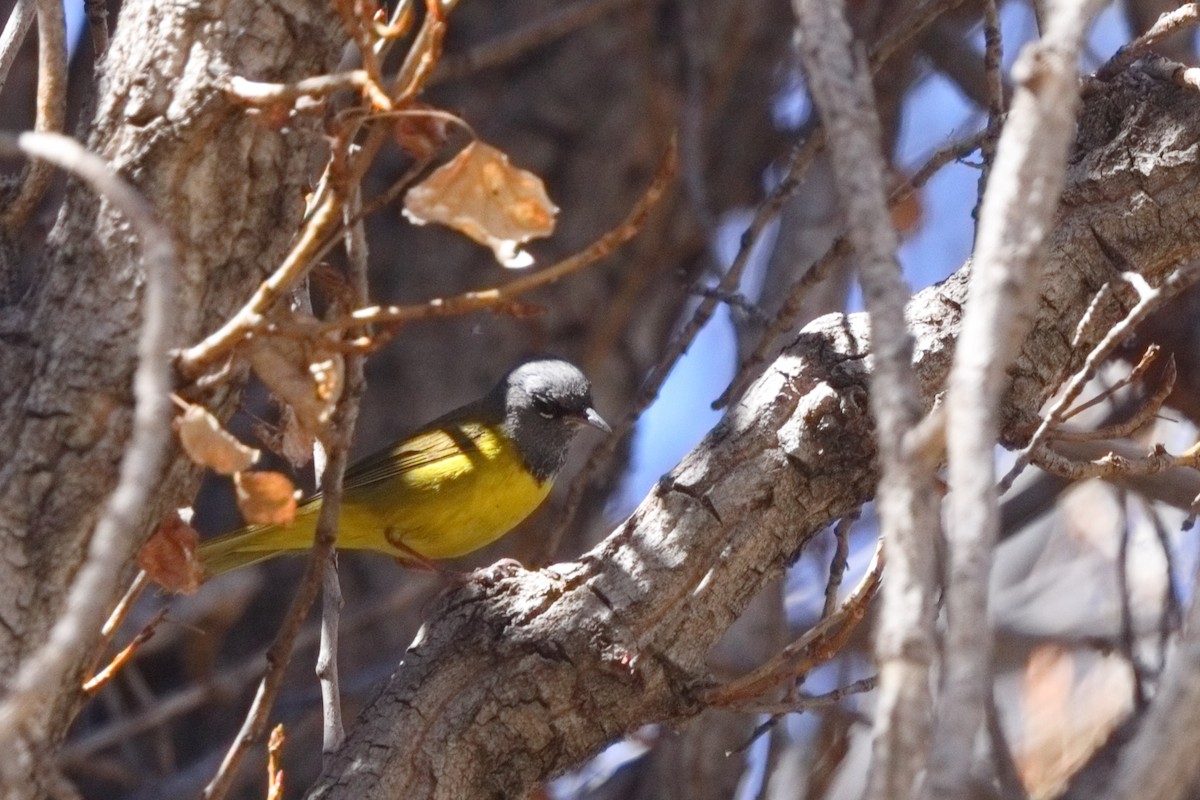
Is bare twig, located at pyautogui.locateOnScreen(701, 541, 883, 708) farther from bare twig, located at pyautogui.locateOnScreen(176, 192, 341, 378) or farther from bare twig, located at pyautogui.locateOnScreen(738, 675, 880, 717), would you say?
bare twig, located at pyautogui.locateOnScreen(176, 192, 341, 378)

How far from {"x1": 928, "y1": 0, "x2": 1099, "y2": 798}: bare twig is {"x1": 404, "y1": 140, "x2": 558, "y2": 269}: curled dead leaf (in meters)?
0.84

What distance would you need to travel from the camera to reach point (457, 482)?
190 inches

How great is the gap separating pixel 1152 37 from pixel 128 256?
76.5 inches

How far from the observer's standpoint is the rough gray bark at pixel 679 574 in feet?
8.34

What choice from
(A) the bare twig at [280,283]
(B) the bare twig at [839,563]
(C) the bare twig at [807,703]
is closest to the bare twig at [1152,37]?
(B) the bare twig at [839,563]

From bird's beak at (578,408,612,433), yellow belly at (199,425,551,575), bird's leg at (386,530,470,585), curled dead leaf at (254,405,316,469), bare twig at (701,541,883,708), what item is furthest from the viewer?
bird's beak at (578,408,612,433)

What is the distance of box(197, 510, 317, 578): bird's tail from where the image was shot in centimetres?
417

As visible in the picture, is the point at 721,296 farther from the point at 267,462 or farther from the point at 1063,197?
the point at 267,462

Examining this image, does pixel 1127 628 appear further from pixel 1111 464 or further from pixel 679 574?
pixel 679 574

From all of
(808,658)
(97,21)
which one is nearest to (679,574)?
(808,658)

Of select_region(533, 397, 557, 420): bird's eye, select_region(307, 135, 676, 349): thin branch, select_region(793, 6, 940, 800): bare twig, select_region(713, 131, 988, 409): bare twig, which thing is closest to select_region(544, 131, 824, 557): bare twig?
select_region(713, 131, 988, 409): bare twig

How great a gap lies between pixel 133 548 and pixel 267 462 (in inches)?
141

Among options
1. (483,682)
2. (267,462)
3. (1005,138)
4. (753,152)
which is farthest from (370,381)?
(1005,138)

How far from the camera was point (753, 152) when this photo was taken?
6.89 metres
